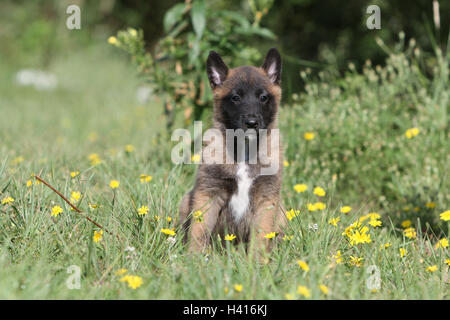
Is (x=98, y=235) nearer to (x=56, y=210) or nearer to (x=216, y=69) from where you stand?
(x=56, y=210)

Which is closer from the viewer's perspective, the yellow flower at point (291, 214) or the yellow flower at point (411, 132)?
the yellow flower at point (291, 214)

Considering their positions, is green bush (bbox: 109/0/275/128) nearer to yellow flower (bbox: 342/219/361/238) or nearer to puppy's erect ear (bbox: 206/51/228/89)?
puppy's erect ear (bbox: 206/51/228/89)

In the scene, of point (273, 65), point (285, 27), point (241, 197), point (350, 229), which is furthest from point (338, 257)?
point (285, 27)

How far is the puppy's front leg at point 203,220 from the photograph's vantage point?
300 cm

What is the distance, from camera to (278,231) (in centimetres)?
313

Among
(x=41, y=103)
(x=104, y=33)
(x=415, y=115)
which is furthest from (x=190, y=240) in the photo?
(x=104, y=33)

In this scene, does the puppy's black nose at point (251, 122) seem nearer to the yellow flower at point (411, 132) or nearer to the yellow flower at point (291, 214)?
the yellow flower at point (291, 214)

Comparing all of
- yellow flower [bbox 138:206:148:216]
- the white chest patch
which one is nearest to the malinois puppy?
the white chest patch

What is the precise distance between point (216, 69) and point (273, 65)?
15.7 inches

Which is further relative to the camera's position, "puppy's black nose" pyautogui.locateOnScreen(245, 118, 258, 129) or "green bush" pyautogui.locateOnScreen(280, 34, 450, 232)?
"green bush" pyautogui.locateOnScreen(280, 34, 450, 232)

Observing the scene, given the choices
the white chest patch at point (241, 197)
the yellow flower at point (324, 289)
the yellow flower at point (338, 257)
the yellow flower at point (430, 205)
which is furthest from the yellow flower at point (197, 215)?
the yellow flower at point (430, 205)

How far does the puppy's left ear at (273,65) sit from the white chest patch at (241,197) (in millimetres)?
782

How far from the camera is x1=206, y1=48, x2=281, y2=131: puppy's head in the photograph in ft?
10.7
